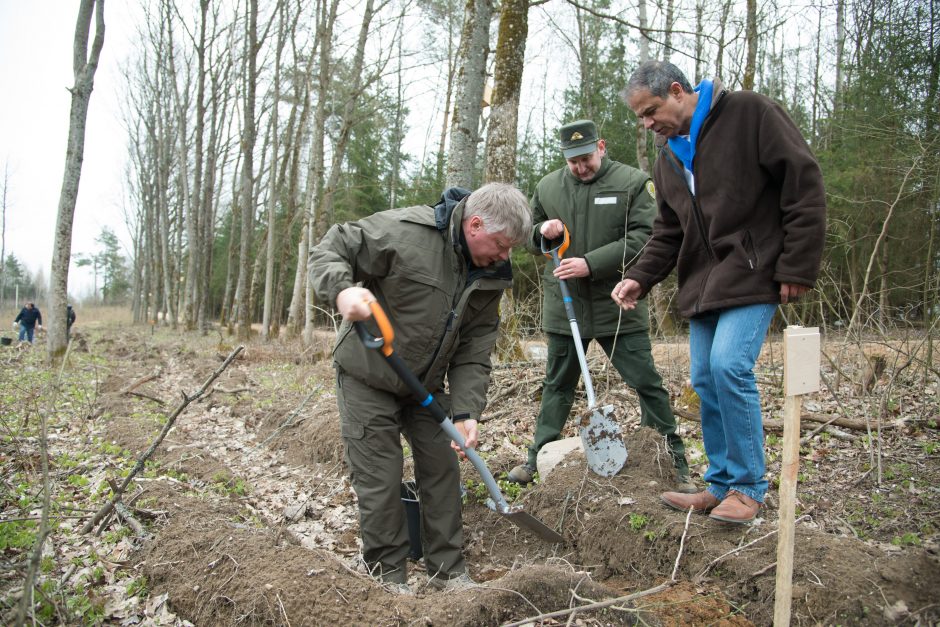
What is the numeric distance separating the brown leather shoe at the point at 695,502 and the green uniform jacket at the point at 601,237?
1.10 metres

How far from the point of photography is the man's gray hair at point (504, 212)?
2.86m

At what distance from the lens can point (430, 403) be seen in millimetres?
2953

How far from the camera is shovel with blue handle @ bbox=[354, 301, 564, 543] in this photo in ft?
8.77

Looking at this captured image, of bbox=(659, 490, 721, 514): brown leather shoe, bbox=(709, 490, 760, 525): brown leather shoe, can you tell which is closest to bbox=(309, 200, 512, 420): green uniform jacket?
bbox=(659, 490, 721, 514): brown leather shoe

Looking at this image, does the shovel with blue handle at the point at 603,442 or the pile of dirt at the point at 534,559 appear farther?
the shovel with blue handle at the point at 603,442

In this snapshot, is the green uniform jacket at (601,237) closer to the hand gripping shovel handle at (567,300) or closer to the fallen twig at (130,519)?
the hand gripping shovel handle at (567,300)

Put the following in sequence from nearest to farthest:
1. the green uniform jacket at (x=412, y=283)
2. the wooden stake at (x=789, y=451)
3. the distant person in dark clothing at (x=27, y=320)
A: the wooden stake at (x=789, y=451) → the green uniform jacket at (x=412, y=283) → the distant person in dark clothing at (x=27, y=320)

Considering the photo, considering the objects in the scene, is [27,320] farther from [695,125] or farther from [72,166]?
[695,125]

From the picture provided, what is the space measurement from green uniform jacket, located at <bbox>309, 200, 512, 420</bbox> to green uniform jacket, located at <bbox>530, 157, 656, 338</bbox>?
97 cm

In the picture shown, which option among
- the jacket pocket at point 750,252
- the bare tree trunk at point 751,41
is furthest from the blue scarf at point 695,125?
the bare tree trunk at point 751,41

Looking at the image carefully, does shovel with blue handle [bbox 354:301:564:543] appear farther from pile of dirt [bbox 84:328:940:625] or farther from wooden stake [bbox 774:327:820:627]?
wooden stake [bbox 774:327:820:627]

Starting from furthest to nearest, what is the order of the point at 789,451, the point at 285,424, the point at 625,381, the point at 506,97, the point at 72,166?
the point at 72,166 < the point at 506,97 < the point at 285,424 < the point at 625,381 < the point at 789,451

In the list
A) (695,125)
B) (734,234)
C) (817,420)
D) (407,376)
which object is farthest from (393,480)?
(817,420)

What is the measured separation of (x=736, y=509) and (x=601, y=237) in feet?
6.29
